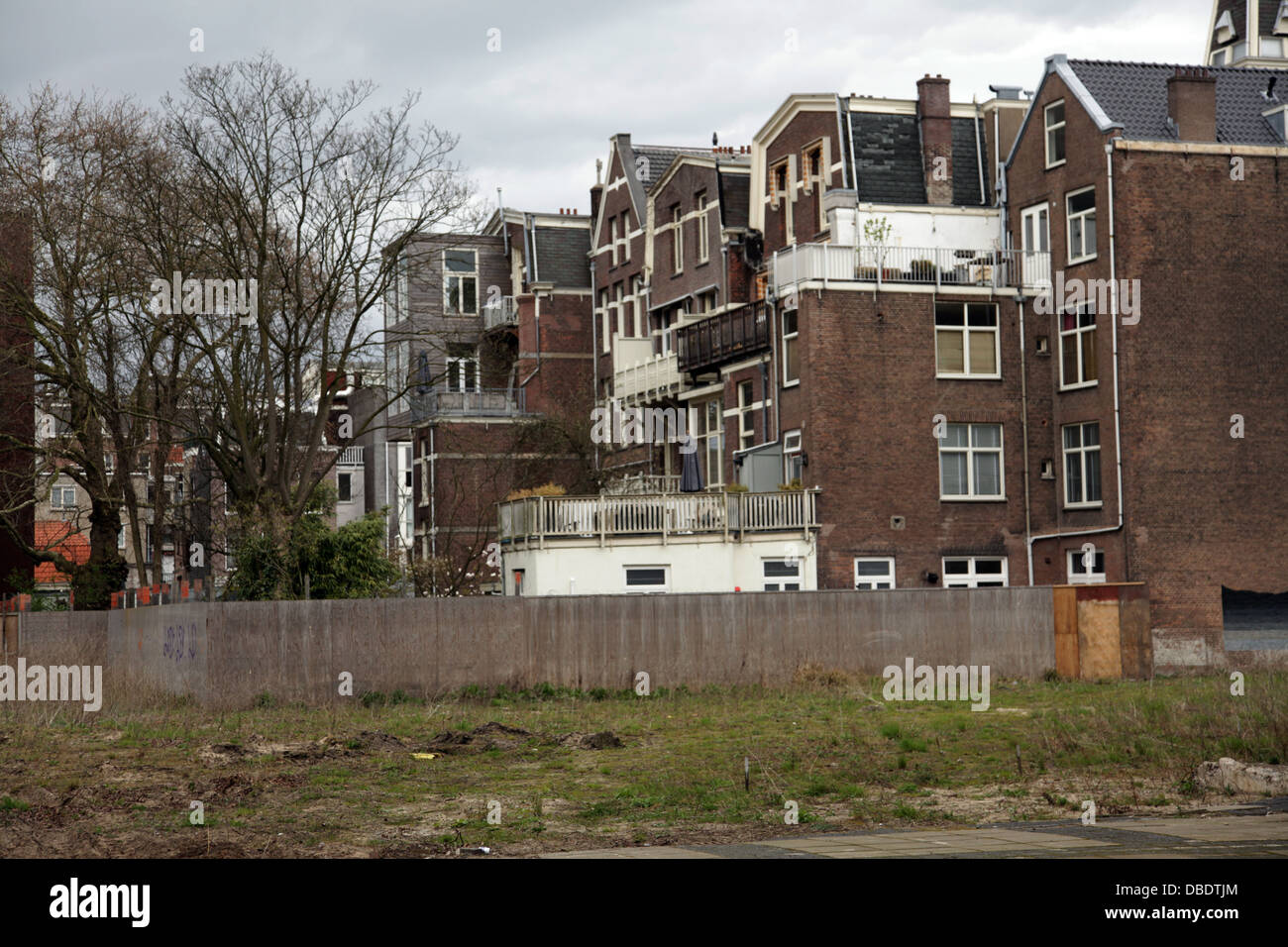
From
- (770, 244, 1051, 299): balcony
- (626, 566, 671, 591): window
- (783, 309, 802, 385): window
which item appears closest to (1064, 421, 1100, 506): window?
(770, 244, 1051, 299): balcony

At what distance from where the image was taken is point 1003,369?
4169cm

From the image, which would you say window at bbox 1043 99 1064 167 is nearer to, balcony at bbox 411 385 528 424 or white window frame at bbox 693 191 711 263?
white window frame at bbox 693 191 711 263

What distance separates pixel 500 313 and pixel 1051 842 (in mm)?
53666

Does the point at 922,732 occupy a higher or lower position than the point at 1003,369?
lower

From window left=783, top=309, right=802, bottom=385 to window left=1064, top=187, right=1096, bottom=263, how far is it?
734cm

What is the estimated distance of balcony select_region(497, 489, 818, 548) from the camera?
40.4m

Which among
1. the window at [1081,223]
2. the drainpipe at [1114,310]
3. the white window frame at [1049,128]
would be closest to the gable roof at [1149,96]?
the white window frame at [1049,128]

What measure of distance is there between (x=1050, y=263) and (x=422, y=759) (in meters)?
26.5

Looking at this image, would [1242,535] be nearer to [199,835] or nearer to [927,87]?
[927,87]

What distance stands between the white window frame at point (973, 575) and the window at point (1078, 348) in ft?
16.4

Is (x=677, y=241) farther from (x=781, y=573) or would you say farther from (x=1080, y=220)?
(x=781, y=573)

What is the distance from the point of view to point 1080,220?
133 ft

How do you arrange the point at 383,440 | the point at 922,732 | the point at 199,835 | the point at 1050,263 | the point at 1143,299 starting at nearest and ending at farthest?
the point at 199,835 < the point at 922,732 < the point at 1143,299 < the point at 1050,263 < the point at 383,440

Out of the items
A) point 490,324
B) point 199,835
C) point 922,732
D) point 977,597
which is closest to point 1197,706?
point 922,732
